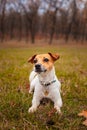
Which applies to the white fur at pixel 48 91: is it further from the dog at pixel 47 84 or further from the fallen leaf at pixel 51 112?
the fallen leaf at pixel 51 112

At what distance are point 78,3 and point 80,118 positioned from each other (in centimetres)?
4596

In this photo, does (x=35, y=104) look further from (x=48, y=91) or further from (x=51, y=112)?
(x=51, y=112)

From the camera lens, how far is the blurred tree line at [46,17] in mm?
46344

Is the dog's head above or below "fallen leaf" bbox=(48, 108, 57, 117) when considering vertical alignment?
above

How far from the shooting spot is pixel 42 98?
5.16 metres

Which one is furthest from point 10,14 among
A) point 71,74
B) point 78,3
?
point 71,74

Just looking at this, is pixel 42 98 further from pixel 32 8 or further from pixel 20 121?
pixel 32 8

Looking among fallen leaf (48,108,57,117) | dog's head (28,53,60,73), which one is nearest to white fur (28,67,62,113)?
dog's head (28,53,60,73)

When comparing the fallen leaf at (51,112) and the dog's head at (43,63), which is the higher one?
the dog's head at (43,63)

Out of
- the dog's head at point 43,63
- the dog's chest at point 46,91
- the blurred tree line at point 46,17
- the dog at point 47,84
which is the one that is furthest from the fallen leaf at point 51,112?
the blurred tree line at point 46,17

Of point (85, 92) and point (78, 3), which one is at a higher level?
point (78, 3)

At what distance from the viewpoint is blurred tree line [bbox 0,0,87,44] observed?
46.3 meters

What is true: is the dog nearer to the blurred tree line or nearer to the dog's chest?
the dog's chest

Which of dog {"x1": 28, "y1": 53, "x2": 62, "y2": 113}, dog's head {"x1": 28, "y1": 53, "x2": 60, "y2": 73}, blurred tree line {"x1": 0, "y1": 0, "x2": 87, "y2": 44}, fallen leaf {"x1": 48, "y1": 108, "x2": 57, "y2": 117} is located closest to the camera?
fallen leaf {"x1": 48, "y1": 108, "x2": 57, "y2": 117}
